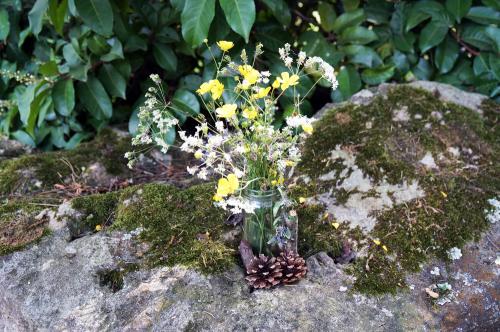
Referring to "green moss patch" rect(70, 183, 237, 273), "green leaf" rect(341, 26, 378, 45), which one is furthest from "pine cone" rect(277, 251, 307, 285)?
"green leaf" rect(341, 26, 378, 45)

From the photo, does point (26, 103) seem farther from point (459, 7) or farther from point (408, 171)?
point (459, 7)

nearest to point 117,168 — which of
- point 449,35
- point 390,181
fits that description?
point 390,181

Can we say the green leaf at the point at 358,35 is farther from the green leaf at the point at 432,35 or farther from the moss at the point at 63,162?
the moss at the point at 63,162

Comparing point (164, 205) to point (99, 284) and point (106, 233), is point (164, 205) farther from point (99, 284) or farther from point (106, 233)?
point (99, 284)

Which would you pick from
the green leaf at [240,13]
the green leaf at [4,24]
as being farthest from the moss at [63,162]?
the green leaf at [240,13]

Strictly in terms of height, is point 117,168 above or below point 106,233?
below
